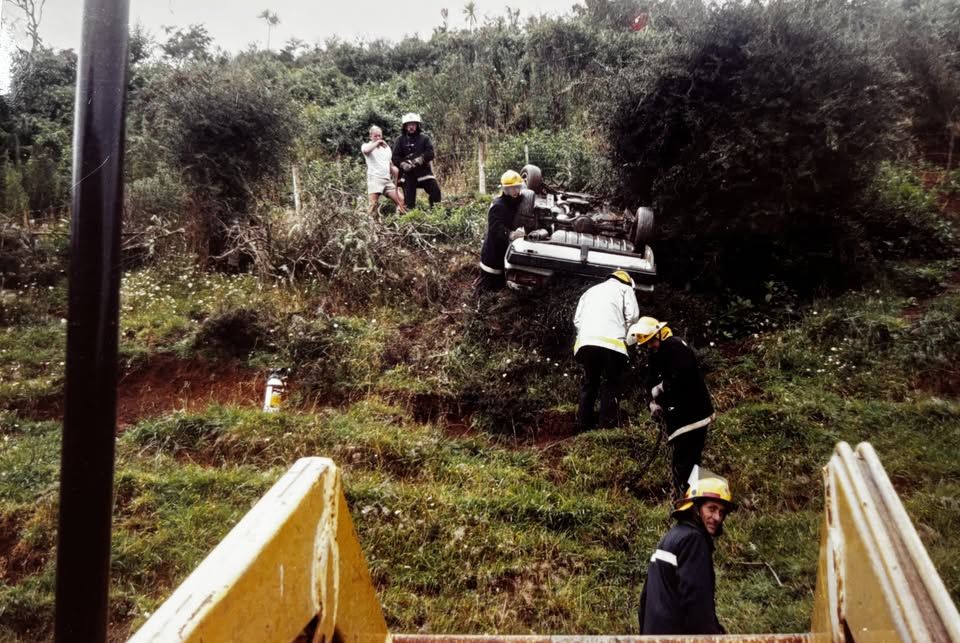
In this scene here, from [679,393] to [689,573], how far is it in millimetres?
1948

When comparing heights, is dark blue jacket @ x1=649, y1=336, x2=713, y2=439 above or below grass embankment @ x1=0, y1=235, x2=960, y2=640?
above

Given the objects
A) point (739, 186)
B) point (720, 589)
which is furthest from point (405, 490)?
point (739, 186)

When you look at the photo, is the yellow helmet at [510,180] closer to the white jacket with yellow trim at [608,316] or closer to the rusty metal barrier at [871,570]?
the white jacket with yellow trim at [608,316]

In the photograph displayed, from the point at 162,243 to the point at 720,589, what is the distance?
29.3ft

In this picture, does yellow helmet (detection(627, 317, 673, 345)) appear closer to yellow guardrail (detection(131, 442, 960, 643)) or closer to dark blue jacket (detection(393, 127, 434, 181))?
yellow guardrail (detection(131, 442, 960, 643))

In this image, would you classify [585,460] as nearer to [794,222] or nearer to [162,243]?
[794,222]

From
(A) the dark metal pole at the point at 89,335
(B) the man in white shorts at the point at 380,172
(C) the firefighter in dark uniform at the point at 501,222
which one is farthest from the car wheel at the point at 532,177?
(A) the dark metal pole at the point at 89,335

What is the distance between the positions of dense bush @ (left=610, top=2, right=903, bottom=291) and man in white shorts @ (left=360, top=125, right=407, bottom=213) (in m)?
4.05

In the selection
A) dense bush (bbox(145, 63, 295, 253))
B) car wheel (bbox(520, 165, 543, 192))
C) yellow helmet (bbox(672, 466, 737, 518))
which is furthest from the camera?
dense bush (bbox(145, 63, 295, 253))

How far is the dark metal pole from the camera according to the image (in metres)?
2.29

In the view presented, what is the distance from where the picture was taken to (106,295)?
2.32 m

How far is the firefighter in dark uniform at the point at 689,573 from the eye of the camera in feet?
9.23

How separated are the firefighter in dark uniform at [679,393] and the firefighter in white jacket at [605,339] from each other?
749 millimetres

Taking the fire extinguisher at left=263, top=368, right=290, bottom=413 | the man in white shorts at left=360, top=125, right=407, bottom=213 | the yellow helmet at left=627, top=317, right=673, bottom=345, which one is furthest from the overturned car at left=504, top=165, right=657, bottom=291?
the man in white shorts at left=360, top=125, right=407, bottom=213
